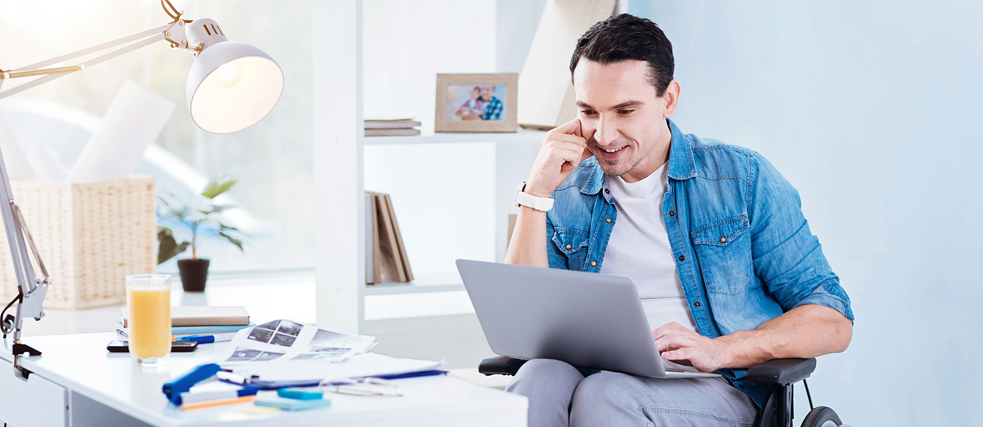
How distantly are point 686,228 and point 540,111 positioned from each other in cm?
119

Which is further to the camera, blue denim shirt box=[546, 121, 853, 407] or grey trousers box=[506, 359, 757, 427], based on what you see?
blue denim shirt box=[546, 121, 853, 407]

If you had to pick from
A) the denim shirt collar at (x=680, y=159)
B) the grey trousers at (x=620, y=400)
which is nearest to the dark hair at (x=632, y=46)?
the denim shirt collar at (x=680, y=159)

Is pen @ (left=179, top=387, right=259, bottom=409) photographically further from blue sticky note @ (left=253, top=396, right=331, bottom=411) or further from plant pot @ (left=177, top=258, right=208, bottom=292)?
plant pot @ (left=177, top=258, right=208, bottom=292)

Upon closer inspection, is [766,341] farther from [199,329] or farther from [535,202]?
[199,329]

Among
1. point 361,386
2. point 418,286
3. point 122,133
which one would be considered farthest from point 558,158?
point 122,133

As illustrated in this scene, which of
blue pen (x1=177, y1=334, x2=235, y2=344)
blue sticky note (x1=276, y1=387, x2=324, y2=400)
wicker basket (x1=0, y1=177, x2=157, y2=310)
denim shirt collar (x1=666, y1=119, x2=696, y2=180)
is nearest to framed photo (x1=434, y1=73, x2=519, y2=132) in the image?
denim shirt collar (x1=666, y1=119, x2=696, y2=180)

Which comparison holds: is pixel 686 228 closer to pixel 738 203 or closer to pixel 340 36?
pixel 738 203

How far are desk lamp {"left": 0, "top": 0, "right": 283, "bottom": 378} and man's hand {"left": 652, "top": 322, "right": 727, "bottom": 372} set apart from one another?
83 cm

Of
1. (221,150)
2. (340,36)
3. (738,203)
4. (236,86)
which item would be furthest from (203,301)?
(738,203)

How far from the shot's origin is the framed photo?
8.77 ft

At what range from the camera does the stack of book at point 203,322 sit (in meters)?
1.53

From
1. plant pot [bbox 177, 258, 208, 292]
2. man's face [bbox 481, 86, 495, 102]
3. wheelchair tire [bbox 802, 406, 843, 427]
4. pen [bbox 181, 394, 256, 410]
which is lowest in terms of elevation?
plant pot [bbox 177, 258, 208, 292]

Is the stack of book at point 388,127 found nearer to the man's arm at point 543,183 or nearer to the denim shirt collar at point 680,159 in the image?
the man's arm at point 543,183

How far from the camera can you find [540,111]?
2.84 metres
